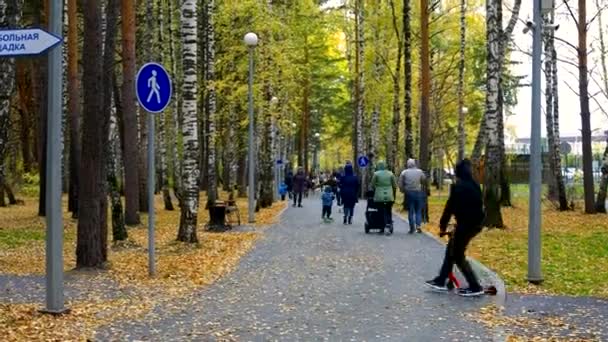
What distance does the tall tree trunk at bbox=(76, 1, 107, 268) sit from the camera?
1174 centimetres

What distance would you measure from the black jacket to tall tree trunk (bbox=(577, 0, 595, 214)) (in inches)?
723

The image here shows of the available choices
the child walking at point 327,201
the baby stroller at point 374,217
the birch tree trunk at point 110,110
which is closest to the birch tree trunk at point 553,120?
the child walking at point 327,201

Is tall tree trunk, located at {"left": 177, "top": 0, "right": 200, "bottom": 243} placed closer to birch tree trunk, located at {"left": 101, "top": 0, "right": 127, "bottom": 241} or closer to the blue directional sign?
birch tree trunk, located at {"left": 101, "top": 0, "right": 127, "bottom": 241}

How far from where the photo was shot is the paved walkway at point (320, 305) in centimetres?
811

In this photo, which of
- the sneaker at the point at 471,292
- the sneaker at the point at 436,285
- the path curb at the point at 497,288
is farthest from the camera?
the sneaker at the point at 436,285

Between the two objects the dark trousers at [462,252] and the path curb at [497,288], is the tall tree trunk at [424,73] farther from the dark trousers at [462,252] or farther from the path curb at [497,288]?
the dark trousers at [462,252]

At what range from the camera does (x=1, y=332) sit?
25.5ft

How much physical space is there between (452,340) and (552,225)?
1687 centimetres

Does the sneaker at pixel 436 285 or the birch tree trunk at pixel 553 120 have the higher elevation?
the birch tree trunk at pixel 553 120

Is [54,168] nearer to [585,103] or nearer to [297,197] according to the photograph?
[585,103]

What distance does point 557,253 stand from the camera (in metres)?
16.2

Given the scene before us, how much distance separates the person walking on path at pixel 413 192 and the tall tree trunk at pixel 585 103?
9966 mm

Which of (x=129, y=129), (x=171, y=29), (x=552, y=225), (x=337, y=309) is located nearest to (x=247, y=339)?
(x=337, y=309)

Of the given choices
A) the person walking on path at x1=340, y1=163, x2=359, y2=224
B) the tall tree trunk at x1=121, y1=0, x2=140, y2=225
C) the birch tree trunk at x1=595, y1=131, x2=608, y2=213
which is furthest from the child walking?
the birch tree trunk at x1=595, y1=131, x2=608, y2=213
